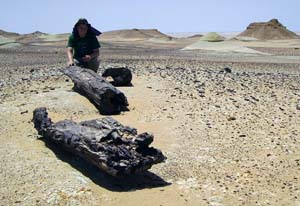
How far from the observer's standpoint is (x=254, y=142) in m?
7.59

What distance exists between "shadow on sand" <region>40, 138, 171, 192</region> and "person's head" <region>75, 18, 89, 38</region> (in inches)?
176

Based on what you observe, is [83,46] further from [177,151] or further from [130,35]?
[130,35]

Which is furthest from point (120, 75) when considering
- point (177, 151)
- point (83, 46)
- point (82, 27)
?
point (177, 151)

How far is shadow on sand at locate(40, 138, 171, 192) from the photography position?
19.7 feet

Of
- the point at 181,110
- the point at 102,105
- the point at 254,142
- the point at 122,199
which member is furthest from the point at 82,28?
the point at 122,199

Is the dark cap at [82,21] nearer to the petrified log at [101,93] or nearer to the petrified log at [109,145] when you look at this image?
the petrified log at [101,93]

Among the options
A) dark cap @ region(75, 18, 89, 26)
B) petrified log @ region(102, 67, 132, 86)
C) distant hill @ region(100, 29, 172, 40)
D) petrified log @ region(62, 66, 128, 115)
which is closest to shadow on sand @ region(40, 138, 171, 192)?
petrified log @ region(62, 66, 128, 115)

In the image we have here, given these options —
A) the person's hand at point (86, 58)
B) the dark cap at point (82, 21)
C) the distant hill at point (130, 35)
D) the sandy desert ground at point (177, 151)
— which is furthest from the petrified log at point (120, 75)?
the distant hill at point (130, 35)

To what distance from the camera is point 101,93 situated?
9023 millimetres

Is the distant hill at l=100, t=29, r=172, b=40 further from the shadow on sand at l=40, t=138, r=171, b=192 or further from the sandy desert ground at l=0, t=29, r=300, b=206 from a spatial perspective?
the shadow on sand at l=40, t=138, r=171, b=192

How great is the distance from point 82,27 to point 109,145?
4996 mm

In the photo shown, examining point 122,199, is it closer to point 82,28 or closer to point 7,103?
point 7,103

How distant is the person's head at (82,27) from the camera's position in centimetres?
1025

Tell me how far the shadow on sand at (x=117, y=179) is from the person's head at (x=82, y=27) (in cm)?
446
